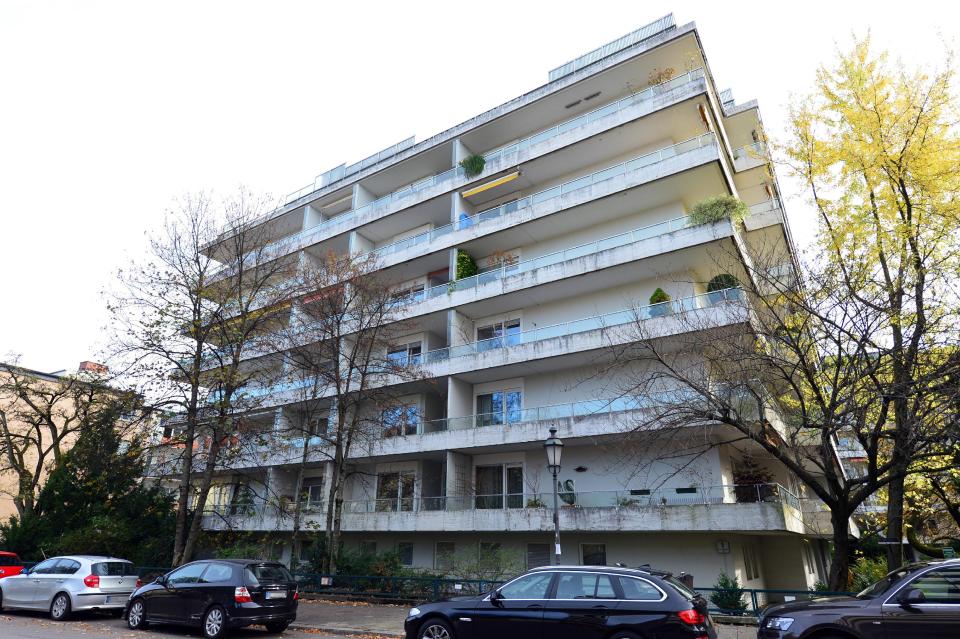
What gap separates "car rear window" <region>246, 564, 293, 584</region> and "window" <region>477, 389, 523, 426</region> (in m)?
11.1

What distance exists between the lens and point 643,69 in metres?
24.6

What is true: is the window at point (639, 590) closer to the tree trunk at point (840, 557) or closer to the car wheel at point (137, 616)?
the tree trunk at point (840, 557)

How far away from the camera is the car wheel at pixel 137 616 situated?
1212 centimetres

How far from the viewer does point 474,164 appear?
2680 cm

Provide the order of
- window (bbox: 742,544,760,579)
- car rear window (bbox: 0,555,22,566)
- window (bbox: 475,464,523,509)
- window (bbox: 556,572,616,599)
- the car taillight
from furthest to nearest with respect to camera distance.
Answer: window (bbox: 475,464,523,509), window (bbox: 742,544,760,579), car rear window (bbox: 0,555,22,566), window (bbox: 556,572,616,599), the car taillight

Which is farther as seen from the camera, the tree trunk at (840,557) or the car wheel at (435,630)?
the tree trunk at (840,557)

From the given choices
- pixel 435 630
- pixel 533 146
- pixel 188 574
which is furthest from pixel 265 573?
pixel 533 146

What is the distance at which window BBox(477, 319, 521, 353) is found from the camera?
22906 mm

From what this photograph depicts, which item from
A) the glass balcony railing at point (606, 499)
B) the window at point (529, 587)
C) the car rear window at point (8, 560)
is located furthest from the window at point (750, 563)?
the car rear window at point (8, 560)

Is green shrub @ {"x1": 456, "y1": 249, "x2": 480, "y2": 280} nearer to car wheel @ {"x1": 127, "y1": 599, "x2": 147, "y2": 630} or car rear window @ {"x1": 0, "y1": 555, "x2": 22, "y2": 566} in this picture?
car wheel @ {"x1": 127, "y1": 599, "x2": 147, "y2": 630}

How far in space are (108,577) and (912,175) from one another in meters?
21.7

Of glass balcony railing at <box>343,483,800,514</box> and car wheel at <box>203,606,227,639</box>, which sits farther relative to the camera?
glass balcony railing at <box>343,483,800,514</box>

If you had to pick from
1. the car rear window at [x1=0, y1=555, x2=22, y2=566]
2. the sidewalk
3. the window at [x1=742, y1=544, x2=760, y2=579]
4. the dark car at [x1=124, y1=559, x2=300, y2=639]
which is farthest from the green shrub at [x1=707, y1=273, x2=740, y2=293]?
the car rear window at [x1=0, y1=555, x2=22, y2=566]

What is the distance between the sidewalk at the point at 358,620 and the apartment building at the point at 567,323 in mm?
5413
